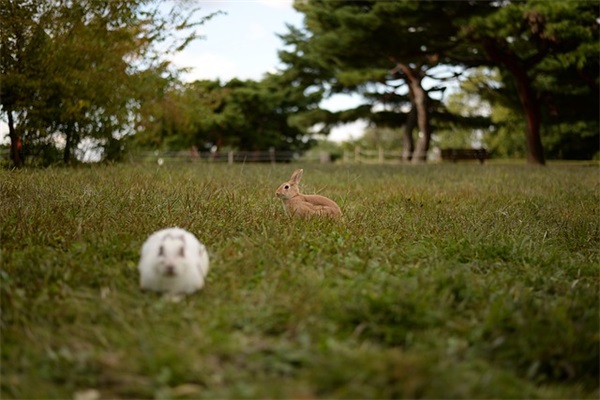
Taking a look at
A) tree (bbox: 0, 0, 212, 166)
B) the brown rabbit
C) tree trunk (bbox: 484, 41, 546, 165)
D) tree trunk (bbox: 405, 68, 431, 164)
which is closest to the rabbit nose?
the brown rabbit

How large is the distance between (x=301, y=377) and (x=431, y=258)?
1.82 metres

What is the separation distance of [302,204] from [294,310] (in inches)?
89.6

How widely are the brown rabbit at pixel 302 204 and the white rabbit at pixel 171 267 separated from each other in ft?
6.34

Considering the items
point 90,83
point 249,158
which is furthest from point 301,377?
point 249,158

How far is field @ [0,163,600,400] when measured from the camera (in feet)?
7.28

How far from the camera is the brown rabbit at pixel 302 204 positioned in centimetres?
488

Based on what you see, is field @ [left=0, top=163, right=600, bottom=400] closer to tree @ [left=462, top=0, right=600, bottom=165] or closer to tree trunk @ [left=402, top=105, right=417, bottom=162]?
tree @ [left=462, top=0, right=600, bottom=165]

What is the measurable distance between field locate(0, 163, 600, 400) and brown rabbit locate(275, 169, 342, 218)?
16 centimetres

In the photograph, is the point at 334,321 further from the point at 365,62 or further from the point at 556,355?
the point at 365,62

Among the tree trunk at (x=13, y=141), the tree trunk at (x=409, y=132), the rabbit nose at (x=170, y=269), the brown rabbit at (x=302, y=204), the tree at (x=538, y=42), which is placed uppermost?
the tree at (x=538, y=42)

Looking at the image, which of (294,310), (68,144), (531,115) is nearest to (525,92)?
(531,115)

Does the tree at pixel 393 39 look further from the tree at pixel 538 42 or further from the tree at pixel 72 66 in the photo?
the tree at pixel 72 66

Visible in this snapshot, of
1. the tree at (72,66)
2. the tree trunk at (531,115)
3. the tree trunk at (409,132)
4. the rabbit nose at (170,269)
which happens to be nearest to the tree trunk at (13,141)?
the tree at (72,66)

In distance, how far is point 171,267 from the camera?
9.21ft
